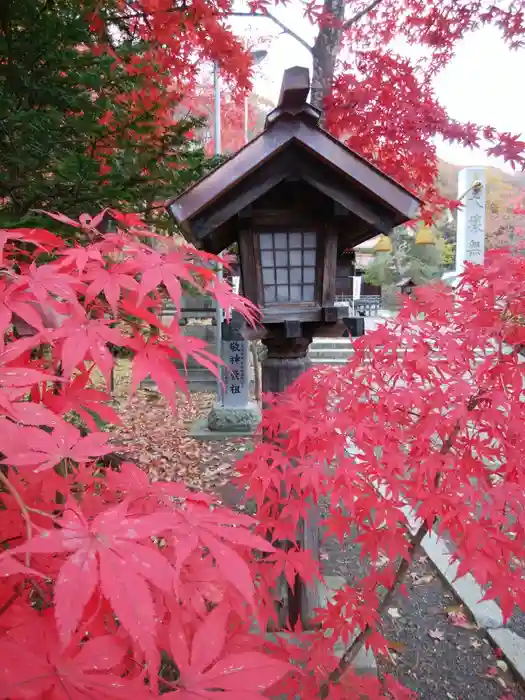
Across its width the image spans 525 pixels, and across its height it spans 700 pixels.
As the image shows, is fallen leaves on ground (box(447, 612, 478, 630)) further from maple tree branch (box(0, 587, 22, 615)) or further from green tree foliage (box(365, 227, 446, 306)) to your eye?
green tree foliage (box(365, 227, 446, 306))

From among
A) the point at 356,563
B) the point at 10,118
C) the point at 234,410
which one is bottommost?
the point at 356,563

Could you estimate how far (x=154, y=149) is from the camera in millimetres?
3771

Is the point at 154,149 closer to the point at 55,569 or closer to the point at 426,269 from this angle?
the point at 55,569

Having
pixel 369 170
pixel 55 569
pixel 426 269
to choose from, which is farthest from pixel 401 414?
pixel 426 269

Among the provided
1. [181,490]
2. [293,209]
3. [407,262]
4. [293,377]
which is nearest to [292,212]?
[293,209]

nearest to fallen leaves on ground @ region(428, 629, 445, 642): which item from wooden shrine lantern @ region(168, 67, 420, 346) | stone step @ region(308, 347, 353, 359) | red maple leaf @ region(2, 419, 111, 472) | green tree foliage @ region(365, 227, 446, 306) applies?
wooden shrine lantern @ region(168, 67, 420, 346)

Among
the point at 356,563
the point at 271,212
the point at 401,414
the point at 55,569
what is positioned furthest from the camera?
the point at 356,563

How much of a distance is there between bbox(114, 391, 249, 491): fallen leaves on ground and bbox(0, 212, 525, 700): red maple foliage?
356cm

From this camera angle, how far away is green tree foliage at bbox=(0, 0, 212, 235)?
3.09 m

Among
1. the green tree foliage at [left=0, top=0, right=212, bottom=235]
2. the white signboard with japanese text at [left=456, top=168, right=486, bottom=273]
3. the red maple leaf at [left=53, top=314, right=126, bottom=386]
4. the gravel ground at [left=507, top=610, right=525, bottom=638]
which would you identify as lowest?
the gravel ground at [left=507, top=610, right=525, bottom=638]

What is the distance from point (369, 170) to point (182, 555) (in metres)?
2.25

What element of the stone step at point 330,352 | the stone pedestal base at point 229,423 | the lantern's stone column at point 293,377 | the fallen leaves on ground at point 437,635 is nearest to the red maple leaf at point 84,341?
the lantern's stone column at point 293,377

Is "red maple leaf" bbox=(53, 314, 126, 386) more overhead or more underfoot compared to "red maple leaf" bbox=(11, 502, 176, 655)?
more overhead

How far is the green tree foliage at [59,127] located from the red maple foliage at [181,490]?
1804 mm
